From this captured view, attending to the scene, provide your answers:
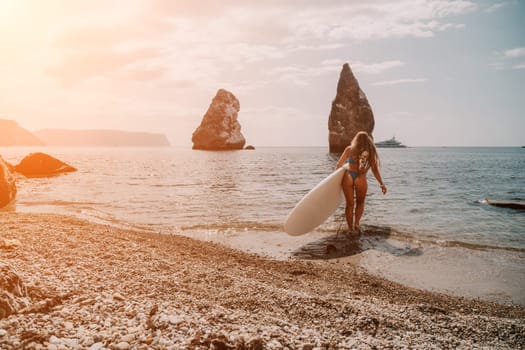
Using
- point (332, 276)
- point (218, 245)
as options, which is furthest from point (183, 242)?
point (332, 276)

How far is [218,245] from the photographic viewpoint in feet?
24.3

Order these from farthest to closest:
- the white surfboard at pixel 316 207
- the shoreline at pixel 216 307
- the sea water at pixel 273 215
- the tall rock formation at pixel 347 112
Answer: the tall rock formation at pixel 347 112, the white surfboard at pixel 316 207, the sea water at pixel 273 215, the shoreline at pixel 216 307

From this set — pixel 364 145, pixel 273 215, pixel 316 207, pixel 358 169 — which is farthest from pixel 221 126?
pixel 364 145

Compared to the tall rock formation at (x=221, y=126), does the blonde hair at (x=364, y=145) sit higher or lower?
lower

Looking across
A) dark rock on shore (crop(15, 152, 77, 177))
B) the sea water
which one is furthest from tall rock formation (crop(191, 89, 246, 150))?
the sea water

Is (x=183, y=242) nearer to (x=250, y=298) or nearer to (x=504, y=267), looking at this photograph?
(x=250, y=298)

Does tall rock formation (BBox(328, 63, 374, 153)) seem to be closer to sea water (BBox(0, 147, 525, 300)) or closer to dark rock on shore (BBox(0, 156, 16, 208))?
sea water (BBox(0, 147, 525, 300))

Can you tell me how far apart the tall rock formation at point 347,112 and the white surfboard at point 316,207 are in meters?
77.9

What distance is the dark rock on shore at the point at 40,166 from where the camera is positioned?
2477cm

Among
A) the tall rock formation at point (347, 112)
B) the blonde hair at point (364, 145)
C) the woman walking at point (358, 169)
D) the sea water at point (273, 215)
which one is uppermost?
the tall rock formation at point (347, 112)

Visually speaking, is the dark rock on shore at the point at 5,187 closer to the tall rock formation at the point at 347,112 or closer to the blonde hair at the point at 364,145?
the blonde hair at the point at 364,145

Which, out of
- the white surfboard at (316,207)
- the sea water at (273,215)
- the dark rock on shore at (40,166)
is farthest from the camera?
the dark rock on shore at (40,166)

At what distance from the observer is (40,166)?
83.7ft

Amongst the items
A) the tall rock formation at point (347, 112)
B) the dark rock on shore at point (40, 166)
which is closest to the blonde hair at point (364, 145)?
the dark rock on shore at point (40, 166)
